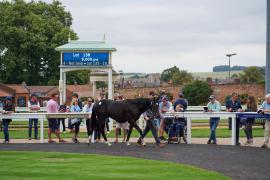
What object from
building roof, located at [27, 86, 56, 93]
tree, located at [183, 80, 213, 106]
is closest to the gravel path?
tree, located at [183, 80, 213, 106]

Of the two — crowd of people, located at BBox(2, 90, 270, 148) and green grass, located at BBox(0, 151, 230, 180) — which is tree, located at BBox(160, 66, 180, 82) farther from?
green grass, located at BBox(0, 151, 230, 180)

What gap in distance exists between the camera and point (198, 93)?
2352 inches

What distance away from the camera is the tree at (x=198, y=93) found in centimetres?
5978

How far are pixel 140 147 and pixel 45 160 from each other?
4660mm

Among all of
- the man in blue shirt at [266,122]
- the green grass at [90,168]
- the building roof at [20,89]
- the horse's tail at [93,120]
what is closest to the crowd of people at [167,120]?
the man in blue shirt at [266,122]

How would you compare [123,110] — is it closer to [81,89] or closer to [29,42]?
[29,42]

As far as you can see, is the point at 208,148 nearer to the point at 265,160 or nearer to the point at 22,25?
the point at 265,160

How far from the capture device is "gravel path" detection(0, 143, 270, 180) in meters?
13.9

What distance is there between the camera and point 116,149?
63.3 feet

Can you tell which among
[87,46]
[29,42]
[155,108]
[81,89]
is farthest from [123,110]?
[81,89]

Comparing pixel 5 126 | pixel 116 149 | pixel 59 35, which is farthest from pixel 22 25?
pixel 116 149

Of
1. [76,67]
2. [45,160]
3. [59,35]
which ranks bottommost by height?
[45,160]

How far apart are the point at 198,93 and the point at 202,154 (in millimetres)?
42622

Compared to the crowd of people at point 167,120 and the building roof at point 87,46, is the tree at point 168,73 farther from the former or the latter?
the crowd of people at point 167,120
